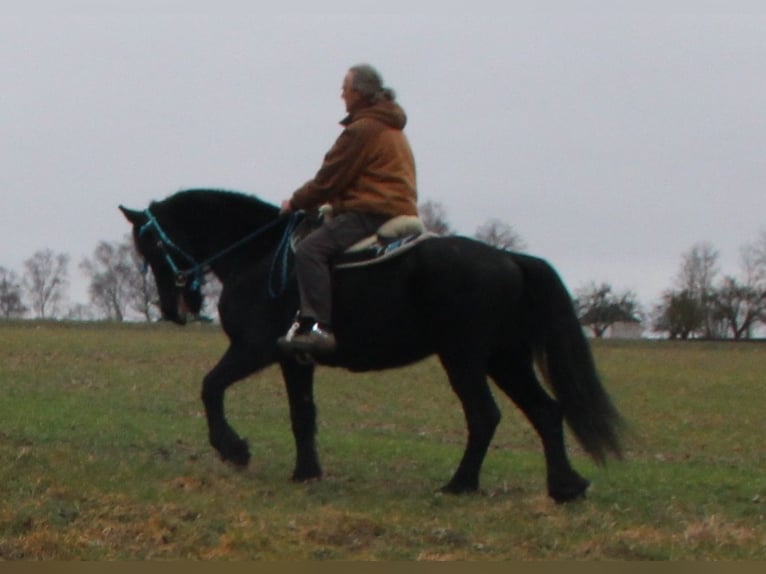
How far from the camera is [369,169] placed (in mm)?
10227

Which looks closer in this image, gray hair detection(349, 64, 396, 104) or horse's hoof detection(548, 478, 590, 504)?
horse's hoof detection(548, 478, 590, 504)

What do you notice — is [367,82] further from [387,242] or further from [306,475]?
[306,475]

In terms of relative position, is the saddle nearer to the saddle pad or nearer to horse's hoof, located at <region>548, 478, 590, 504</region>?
the saddle pad

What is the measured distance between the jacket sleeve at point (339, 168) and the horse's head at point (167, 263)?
4.70ft

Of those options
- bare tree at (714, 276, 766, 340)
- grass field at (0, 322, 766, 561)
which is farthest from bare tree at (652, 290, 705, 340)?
grass field at (0, 322, 766, 561)

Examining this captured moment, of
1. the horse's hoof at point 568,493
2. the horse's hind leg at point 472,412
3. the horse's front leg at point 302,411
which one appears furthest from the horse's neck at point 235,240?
the horse's hoof at point 568,493

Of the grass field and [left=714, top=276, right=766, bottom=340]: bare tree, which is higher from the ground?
[left=714, top=276, right=766, bottom=340]: bare tree

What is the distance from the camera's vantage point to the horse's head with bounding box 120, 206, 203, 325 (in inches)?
444

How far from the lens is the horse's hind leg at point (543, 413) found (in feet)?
32.4

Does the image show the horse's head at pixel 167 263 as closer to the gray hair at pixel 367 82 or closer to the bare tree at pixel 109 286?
the gray hair at pixel 367 82

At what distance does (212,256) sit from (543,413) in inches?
110

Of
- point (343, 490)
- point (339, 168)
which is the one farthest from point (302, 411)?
point (339, 168)

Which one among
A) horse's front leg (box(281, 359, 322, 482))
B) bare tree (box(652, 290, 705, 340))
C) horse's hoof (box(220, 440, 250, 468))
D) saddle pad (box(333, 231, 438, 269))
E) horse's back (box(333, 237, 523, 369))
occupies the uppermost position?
bare tree (box(652, 290, 705, 340))

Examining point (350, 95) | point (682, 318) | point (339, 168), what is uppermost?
point (682, 318)
